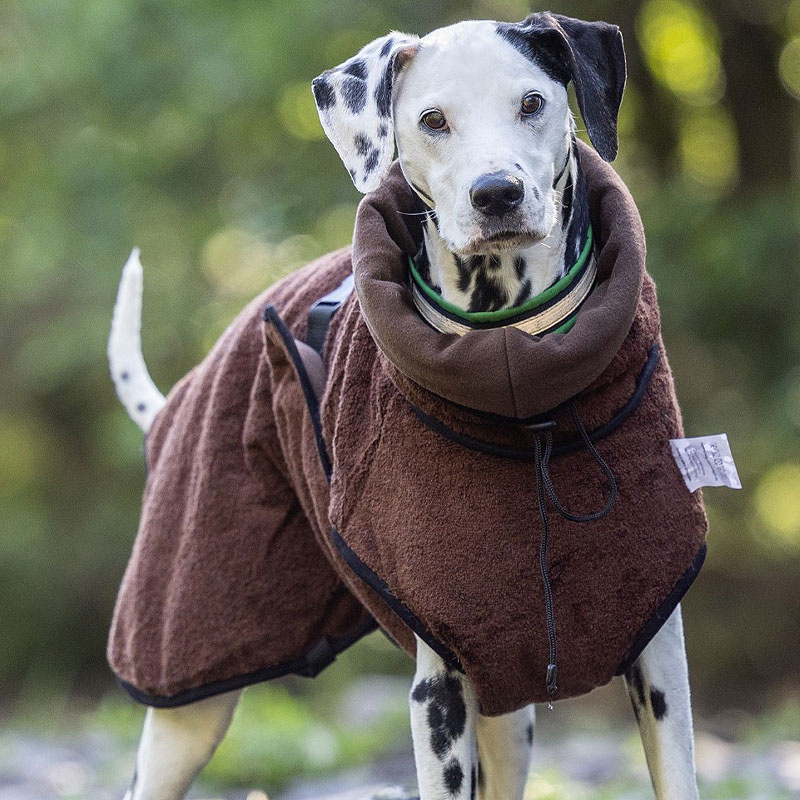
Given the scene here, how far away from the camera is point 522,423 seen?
2438 mm

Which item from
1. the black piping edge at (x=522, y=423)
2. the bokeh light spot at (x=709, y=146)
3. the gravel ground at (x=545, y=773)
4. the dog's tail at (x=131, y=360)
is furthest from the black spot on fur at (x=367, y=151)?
the bokeh light spot at (x=709, y=146)

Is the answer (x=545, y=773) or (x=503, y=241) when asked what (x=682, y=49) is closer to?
(x=545, y=773)

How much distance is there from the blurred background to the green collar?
3.15m

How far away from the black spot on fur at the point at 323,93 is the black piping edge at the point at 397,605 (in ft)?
3.16

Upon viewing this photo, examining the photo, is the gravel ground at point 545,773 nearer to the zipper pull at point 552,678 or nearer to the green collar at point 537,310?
the zipper pull at point 552,678

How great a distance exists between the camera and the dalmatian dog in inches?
95.6

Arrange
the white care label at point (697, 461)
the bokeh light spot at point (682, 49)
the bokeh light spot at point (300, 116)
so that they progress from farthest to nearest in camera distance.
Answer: the bokeh light spot at point (682, 49)
the bokeh light spot at point (300, 116)
the white care label at point (697, 461)

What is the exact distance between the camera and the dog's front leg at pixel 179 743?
3.32 meters

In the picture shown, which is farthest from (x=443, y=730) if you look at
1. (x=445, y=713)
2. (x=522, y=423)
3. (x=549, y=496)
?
(x=522, y=423)

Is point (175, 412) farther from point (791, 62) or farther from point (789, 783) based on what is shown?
point (791, 62)

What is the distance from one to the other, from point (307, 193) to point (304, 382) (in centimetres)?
447

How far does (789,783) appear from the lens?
4547mm

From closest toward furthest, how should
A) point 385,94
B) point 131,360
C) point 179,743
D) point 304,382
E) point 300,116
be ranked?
point 385,94 < point 304,382 < point 179,743 < point 131,360 < point 300,116

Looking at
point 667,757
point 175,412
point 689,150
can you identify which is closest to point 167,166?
point 689,150
